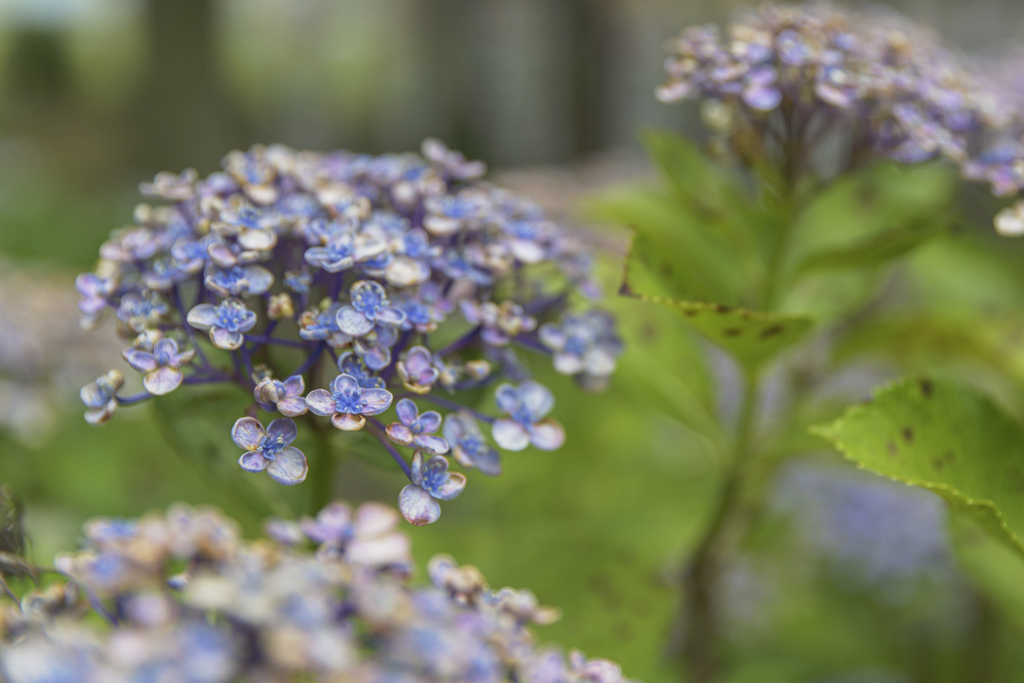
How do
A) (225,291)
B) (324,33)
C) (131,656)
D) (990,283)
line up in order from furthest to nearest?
(324,33)
(990,283)
(225,291)
(131,656)

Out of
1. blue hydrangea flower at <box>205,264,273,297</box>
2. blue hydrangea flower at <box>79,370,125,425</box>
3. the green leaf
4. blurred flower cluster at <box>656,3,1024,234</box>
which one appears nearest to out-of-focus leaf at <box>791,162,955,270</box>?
blurred flower cluster at <box>656,3,1024,234</box>

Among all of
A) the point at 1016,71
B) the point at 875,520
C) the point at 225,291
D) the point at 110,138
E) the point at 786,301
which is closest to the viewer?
the point at 225,291

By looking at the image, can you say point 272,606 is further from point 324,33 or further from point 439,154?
point 324,33

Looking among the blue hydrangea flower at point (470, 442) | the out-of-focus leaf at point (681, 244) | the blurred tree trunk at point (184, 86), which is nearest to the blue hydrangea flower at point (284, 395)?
the blue hydrangea flower at point (470, 442)

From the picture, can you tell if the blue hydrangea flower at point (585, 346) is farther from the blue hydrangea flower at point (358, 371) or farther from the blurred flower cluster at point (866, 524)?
the blurred flower cluster at point (866, 524)

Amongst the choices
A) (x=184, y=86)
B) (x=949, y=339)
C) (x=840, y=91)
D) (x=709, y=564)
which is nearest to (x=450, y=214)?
(x=840, y=91)

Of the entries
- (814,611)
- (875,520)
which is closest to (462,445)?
(814,611)

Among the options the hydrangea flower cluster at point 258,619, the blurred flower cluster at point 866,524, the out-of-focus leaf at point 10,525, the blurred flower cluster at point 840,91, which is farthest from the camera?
the blurred flower cluster at point 866,524
